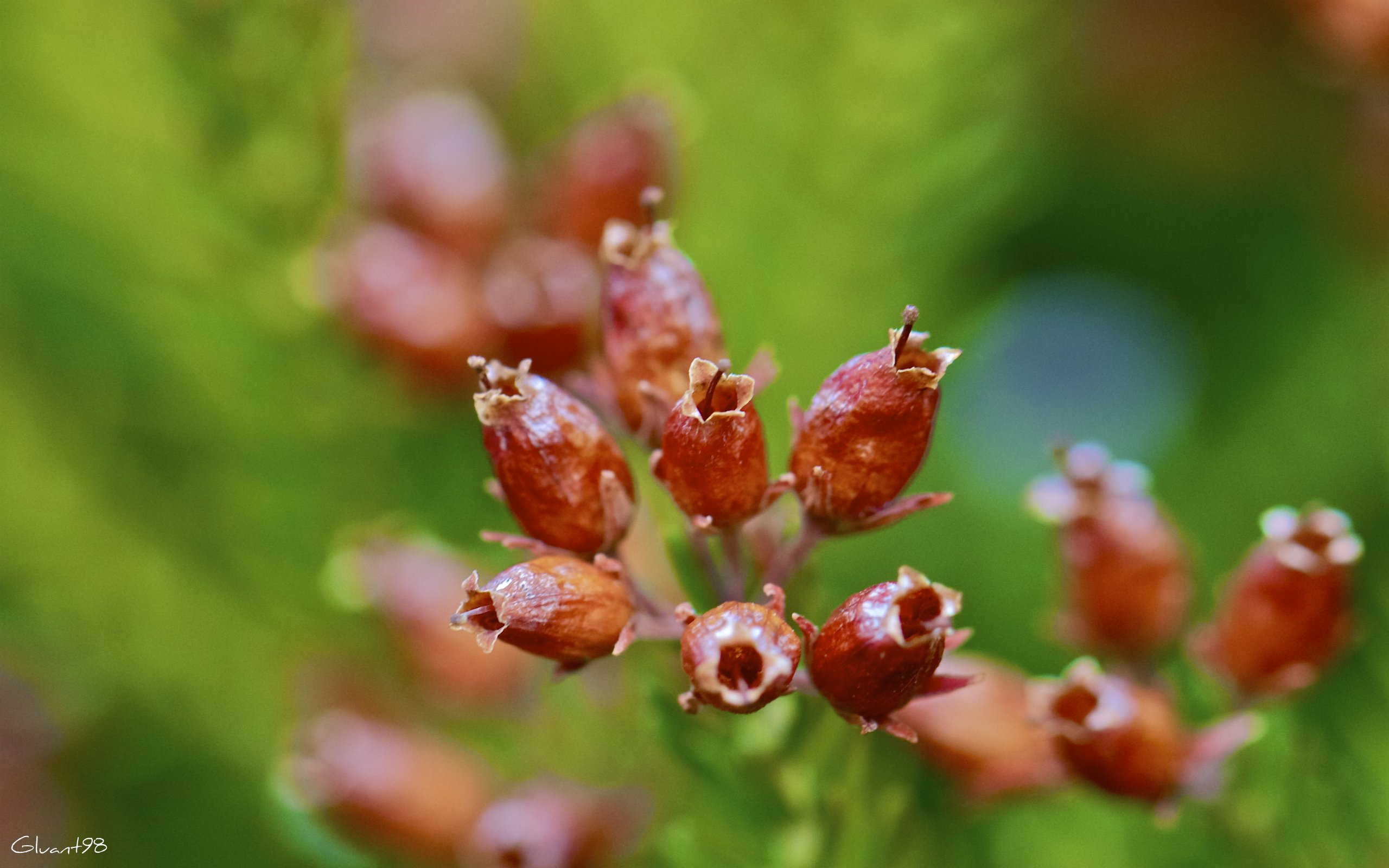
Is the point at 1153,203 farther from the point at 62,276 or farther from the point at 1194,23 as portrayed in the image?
the point at 62,276

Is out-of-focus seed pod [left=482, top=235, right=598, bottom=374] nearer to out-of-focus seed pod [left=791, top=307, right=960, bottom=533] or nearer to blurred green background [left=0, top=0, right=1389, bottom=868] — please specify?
blurred green background [left=0, top=0, right=1389, bottom=868]

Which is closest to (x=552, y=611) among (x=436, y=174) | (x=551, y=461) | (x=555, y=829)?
(x=551, y=461)

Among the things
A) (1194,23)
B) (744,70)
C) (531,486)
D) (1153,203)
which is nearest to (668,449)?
(531,486)

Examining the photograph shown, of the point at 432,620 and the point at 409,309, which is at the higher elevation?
the point at 409,309

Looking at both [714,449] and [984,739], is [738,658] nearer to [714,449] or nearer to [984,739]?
[714,449]

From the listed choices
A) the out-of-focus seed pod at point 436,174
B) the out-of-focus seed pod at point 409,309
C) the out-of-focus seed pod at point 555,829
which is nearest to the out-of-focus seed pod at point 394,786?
the out-of-focus seed pod at point 555,829

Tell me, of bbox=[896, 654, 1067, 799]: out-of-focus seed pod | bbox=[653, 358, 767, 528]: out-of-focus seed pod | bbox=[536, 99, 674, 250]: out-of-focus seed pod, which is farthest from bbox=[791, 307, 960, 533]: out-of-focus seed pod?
bbox=[536, 99, 674, 250]: out-of-focus seed pod
